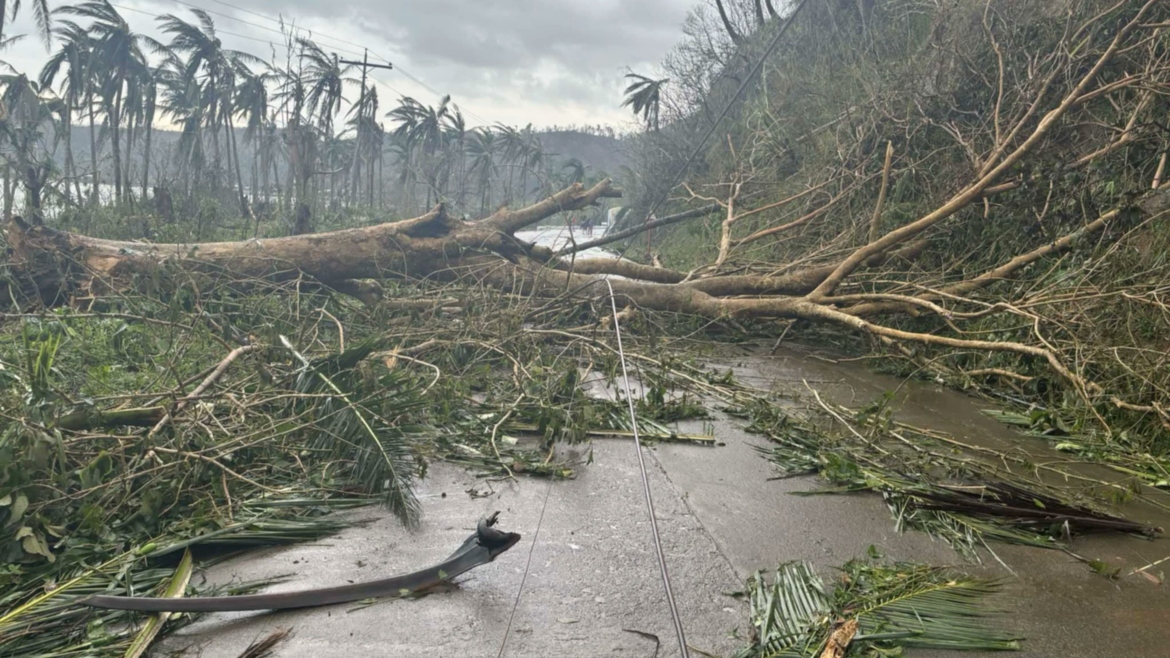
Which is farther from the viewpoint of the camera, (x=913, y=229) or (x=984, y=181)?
(x=913, y=229)

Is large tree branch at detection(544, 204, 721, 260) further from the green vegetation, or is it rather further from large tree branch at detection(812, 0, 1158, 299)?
large tree branch at detection(812, 0, 1158, 299)

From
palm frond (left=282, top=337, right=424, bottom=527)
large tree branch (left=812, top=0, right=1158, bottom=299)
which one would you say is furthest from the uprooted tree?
palm frond (left=282, top=337, right=424, bottom=527)

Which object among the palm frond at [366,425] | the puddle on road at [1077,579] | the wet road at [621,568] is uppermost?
the palm frond at [366,425]

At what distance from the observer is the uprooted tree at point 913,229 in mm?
5660

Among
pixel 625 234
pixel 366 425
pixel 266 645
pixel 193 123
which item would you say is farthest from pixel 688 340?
pixel 193 123

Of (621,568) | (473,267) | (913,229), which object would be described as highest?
(913,229)

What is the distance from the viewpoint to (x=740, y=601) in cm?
230

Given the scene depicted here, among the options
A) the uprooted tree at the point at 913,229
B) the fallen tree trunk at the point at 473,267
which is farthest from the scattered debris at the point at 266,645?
the fallen tree trunk at the point at 473,267

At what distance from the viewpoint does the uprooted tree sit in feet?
18.6

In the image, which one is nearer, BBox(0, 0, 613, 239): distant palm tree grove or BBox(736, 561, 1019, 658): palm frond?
BBox(736, 561, 1019, 658): palm frond

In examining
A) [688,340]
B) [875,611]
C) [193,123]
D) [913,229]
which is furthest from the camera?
[193,123]

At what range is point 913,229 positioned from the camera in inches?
249

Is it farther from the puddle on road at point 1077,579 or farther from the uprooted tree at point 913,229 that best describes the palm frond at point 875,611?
the uprooted tree at point 913,229

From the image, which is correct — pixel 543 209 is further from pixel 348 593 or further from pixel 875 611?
pixel 875 611
